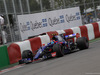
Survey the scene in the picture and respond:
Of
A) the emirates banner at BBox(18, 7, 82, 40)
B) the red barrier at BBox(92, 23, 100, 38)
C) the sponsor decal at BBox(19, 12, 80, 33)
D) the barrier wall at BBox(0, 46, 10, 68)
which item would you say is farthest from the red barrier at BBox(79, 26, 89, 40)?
the barrier wall at BBox(0, 46, 10, 68)

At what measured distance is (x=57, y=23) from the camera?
18484 mm

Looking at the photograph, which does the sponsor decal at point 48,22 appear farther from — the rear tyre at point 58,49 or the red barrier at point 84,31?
the rear tyre at point 58,49

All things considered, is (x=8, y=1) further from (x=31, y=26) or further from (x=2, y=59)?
(x=2, y=59)

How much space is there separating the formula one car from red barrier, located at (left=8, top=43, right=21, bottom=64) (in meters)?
0.96

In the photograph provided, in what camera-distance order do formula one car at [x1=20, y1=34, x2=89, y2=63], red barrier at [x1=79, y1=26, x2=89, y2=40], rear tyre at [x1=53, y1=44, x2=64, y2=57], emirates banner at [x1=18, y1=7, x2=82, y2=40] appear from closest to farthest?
1. rear tyre at [x1=53, y1=44, x2=64, y2=57]
2. formula one car at [x1=20, y1=34, x2=89, y2=63]
3. emirates banner at [x1=18, y1=7, x2=82, y2=40]
4. red barrier at [x1=79, y1=26, x2=89, y2=40]

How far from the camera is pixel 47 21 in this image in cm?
1777

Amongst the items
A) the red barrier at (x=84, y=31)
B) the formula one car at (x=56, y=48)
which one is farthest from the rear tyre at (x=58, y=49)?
the red barrier at (x=84, y=31)

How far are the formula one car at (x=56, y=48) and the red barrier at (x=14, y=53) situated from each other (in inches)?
38.0

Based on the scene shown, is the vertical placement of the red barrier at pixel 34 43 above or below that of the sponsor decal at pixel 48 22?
below

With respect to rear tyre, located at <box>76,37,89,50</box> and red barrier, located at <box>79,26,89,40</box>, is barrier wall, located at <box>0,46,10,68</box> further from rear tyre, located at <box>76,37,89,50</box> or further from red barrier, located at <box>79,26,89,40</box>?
red barrier, located at <box>79,26,89,40</box>

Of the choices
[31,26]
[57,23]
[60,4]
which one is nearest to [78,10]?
[60,4]

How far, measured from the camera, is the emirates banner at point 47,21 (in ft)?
52.5

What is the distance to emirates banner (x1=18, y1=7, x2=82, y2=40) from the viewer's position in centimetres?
1599

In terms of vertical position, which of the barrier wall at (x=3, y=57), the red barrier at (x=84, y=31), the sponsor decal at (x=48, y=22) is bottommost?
the barrier wall at (x=3, y=57)
